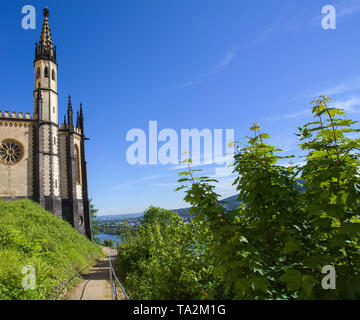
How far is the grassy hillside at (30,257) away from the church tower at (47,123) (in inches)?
209

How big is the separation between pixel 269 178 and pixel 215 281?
121 inches

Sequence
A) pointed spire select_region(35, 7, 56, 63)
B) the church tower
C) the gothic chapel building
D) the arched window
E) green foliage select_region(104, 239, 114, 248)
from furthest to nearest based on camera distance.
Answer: green foliage select_region(104, 239, 114, 248) < the arched window < pointed spire select_region(35, 7, 56, 63) < the church tower < the gothic chapel building

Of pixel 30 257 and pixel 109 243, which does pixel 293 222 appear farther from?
pixel 109 243

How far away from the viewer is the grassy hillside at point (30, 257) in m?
8.21

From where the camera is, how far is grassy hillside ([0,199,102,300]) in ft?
26.9

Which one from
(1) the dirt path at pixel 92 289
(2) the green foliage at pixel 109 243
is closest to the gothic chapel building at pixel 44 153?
(1) the dirt path at pixel 92 289

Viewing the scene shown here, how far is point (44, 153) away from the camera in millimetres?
27203

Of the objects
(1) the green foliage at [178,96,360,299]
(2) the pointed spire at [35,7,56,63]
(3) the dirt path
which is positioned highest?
(2) the pointed spire at [35,7,56,63]

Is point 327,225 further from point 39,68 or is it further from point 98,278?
point 39,68

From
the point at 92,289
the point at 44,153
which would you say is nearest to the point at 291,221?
the point at 92,289

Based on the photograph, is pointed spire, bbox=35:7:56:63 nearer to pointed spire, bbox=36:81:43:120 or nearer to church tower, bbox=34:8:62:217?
church tower, bbox=34:8:62:217

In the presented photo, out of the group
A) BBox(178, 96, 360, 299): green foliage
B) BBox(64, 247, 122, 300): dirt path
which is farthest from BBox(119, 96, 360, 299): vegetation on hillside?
BBox(64, 247, 122, 300): dirt path

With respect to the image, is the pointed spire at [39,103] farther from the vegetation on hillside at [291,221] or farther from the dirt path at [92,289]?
the vegetation on hillside at [291,221]
